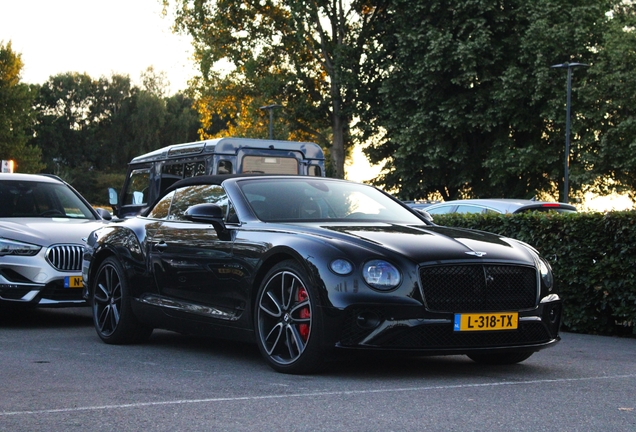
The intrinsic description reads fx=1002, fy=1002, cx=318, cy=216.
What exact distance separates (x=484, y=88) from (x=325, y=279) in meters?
34.4

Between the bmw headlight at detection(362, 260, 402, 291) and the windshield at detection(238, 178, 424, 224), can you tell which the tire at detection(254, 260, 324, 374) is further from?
the windshield at detection(238, 178, 424, 224)

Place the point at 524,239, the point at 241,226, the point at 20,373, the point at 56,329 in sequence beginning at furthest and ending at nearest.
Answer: the point at 524,239
the point at 56,329
the point at 241,226
the point at 20,373

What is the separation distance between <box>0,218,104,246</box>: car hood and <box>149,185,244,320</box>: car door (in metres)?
2.33

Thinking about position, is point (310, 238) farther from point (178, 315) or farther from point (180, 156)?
point (180, 156)

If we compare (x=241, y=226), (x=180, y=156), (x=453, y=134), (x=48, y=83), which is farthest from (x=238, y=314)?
(x=48, y=83)

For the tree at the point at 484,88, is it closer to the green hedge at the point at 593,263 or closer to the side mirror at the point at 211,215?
the green hedge at the point at 593,263

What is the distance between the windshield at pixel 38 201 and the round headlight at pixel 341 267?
6320 millimetres

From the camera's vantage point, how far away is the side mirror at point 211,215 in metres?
7.81

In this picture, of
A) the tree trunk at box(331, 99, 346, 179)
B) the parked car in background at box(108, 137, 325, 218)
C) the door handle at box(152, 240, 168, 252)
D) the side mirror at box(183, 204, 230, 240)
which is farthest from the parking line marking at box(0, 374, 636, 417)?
the tree trunk at box(331, 99, 346, 179)

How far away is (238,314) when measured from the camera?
7.48 m

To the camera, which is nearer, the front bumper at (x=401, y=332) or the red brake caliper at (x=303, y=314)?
the front bumper at (x=401, y=332)

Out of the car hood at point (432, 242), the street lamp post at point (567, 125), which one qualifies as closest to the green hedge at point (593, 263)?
the car hood at point (432, 242)

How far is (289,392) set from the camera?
6.15m

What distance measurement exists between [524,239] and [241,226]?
5.27m
